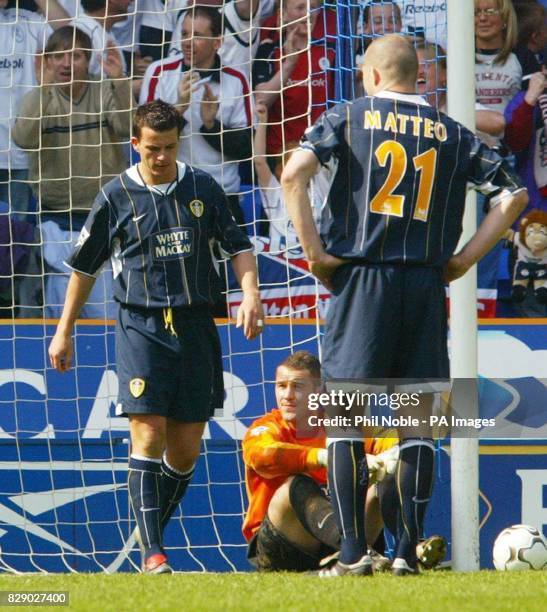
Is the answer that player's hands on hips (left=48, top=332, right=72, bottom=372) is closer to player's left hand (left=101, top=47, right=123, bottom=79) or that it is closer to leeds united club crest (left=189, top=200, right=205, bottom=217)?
Answer: leeds united club crest (left=189, top=200, right=205, bottom=217)

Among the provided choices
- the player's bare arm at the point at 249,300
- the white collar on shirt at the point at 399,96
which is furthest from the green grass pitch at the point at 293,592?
the white collar on shirt at the point at 399,96

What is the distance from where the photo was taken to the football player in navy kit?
4523 mm

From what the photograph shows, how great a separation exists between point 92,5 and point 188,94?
35.2 inches

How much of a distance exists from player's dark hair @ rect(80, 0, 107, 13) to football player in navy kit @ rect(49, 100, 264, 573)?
3.16 m

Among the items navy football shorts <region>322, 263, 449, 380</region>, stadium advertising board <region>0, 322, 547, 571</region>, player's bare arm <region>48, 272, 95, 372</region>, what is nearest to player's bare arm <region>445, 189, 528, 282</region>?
navy football shorts <region>322, 263, 449, 380</region>

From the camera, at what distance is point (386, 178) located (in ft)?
13.1

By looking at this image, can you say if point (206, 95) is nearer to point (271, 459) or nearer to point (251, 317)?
point (251, 317)

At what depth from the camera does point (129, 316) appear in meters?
4.61

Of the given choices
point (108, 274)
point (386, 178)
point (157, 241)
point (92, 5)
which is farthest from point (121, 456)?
point (92, 5)

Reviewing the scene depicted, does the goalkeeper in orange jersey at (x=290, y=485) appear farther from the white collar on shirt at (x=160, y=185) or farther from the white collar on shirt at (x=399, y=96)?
the white collar on shirt at (x=399, y=96)

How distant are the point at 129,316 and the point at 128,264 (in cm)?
20

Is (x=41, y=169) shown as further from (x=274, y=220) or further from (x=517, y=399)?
(x=517, y=399)

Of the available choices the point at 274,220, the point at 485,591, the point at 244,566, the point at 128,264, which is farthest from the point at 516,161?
the point at 485,591

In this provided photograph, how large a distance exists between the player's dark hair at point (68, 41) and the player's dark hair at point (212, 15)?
0.64m
